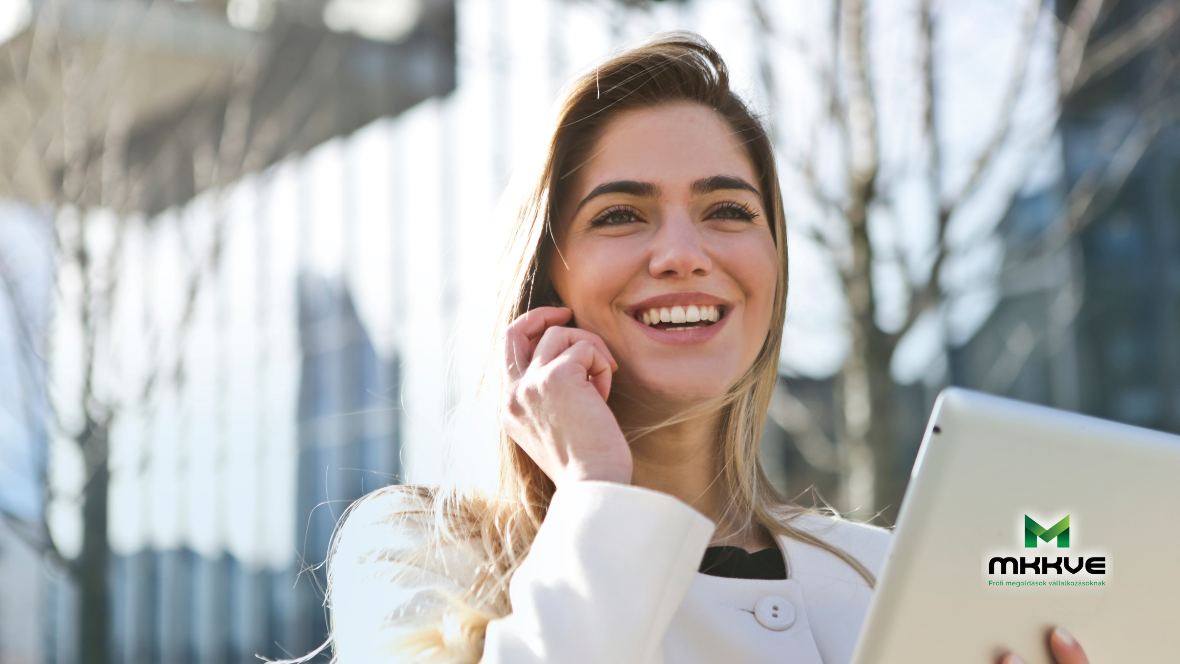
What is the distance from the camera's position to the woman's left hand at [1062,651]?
1011 millimetres

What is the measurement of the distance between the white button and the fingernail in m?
0.69

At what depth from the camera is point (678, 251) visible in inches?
70.6

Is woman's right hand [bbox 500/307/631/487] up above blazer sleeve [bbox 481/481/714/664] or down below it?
above

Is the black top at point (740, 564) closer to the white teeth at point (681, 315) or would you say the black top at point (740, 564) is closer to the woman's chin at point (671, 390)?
the woman's chin at point (671, 390)

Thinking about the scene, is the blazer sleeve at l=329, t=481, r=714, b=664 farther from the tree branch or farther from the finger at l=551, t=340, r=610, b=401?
the tree branch

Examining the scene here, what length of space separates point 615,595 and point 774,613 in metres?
0.51

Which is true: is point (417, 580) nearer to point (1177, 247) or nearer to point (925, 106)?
point (925, 106)

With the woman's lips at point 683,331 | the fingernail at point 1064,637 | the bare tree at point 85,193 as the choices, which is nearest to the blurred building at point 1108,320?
the woman's lips at point 683,331

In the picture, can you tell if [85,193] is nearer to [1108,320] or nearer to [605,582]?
[605,582]

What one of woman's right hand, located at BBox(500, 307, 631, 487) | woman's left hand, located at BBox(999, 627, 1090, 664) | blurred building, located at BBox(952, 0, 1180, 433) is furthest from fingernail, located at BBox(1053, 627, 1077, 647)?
blurred building, located at BBox(952, 0, 1180, 433)

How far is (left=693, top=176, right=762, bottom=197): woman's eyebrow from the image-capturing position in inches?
75.2

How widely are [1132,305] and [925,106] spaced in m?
3.55

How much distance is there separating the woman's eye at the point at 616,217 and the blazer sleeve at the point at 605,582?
0.68 meters

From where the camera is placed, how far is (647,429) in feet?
6.23
